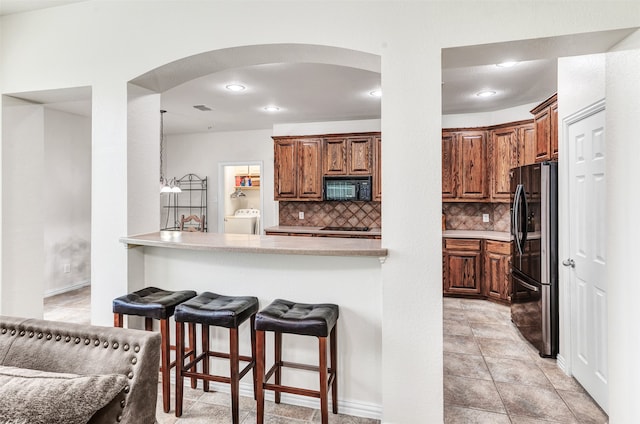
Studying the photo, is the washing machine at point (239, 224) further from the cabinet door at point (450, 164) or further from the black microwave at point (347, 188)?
the cabinet door at point (450, 164)

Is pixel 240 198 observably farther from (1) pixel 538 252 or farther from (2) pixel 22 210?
(1) pixel 538 252

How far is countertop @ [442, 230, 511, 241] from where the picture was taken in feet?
15.4

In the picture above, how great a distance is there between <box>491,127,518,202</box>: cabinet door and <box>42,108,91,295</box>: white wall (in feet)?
20.0

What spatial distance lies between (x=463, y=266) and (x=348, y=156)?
7.35 ft

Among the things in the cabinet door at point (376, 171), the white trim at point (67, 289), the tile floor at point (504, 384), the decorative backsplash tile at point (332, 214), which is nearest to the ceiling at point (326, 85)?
the cabinet door at point (376, 171)

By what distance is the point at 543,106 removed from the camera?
11.3ft

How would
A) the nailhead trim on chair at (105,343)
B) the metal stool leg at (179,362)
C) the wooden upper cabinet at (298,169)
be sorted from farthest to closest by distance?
1. the wooden upper cabinet at (298,169)
2. the metal stool leg at (179,362)
3. the nailhead trim on chair at (105,343)

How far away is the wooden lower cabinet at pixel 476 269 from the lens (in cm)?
460

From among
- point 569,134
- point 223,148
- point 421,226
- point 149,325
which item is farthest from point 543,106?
point 223,148

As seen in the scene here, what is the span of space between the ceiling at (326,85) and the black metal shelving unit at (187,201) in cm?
124

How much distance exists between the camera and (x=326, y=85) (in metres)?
4.04

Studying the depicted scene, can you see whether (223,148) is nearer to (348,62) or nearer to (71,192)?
(71,192)

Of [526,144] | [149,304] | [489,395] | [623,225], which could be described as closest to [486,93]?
[526,144]

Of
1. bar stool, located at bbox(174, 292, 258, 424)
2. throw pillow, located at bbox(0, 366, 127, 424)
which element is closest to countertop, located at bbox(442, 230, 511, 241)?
bar stool, located at bbox(174, 292, 258, 424)
